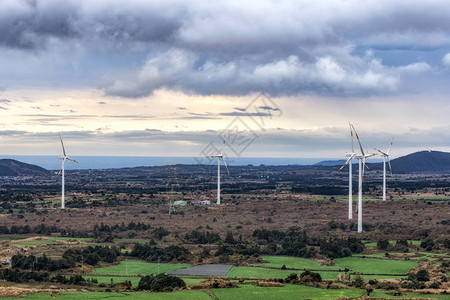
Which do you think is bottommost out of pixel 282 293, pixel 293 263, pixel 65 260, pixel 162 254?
pixel 293 263

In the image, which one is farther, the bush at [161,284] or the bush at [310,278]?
the bush at [310,278]

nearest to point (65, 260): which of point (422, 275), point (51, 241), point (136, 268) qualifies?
point (136, 268)

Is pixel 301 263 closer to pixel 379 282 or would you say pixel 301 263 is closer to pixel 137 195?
pixel 379 282

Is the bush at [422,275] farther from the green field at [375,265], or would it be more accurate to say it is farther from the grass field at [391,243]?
the grass field at [391,243]

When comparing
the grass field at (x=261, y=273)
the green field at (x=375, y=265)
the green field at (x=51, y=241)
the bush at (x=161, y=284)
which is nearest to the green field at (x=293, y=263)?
the green field at (x=375, y=265)

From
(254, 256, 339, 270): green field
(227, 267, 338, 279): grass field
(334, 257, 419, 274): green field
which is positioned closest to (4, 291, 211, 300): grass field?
(227, 267, 338, 279): grass field

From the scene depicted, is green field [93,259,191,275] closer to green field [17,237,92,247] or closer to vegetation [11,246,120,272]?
vegetation [11,246,120,272]

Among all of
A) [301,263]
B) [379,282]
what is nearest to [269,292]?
[379,282]

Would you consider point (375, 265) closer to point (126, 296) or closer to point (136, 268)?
point (136, 268)
